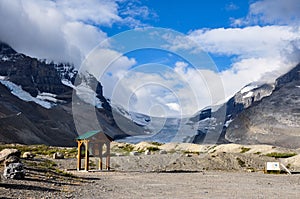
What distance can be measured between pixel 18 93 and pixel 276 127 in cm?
13019

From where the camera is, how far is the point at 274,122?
140 m

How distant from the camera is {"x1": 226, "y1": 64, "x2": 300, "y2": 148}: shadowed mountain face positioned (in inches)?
4943

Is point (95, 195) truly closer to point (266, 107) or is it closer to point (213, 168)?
point (213, 168)

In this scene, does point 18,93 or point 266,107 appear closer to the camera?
point 266,107

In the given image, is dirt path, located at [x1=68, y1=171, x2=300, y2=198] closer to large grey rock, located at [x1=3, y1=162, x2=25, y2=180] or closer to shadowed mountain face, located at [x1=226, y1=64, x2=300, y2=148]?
large grey rock, located at [x1=3, y1=162, x2=25, y2=180]

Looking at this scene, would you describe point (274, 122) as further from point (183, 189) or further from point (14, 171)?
point (14, 171)

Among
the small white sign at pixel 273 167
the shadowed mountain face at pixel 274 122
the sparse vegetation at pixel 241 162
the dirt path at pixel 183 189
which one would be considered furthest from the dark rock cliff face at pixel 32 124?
the dirt path at pixel 183 189

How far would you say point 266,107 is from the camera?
15488cm

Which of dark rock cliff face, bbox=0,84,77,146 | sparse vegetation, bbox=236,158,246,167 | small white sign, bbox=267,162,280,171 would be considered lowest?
A: small white sign, bbox=267,162,280,171

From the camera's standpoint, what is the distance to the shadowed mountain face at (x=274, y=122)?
126 metres

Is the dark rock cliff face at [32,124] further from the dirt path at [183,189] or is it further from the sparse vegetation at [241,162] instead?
the dirt path at [183,189]

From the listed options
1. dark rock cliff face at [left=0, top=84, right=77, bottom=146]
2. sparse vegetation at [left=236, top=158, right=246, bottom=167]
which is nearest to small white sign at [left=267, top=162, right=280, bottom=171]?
sparse vegetation at [left=236, top=158, right=246, bottom=167]

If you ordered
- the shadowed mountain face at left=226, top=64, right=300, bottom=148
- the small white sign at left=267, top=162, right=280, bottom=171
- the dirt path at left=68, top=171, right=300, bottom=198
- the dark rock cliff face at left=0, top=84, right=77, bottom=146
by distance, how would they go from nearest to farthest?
the dirt path at left=68, top=171, right=300, bottom=198 → the small white sign at left=267, top=162, right=280, bottom=171 → the dark rock cliff face at left=0, top=84, right=77, bottom=146 → the shadowed mountain face at left=226, top=64, right=300, bottom=148

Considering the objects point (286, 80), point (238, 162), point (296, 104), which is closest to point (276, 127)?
point (296, 104)
